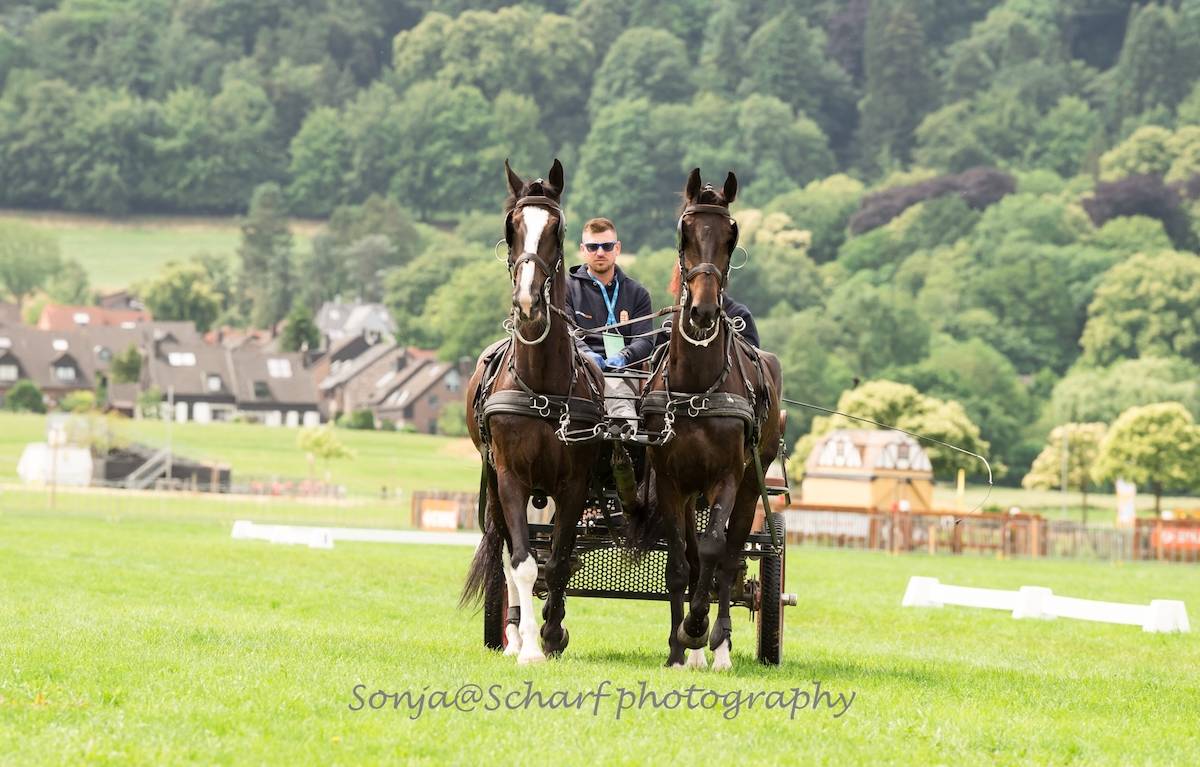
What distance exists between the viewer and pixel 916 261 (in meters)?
200

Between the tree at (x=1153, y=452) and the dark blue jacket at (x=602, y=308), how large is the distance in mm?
82423

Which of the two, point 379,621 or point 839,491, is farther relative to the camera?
point 839,491

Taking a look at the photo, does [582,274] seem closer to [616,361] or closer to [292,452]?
[616,361]

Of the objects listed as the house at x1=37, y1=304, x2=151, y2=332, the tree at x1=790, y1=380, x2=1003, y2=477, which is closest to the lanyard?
the tree at x1=790, y1=380, x2=1003, y2=477

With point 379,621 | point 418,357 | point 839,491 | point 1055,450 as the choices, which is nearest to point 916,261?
point 418,357

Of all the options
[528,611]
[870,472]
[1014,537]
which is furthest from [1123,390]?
[528,611]

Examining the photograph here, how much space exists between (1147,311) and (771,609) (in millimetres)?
159911

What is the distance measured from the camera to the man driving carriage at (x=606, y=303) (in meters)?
14.6

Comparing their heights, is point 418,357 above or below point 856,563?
above

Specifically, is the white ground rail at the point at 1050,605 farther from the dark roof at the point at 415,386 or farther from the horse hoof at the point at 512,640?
the dark roof at the point at 415,386

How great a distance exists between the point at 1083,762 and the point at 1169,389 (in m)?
132

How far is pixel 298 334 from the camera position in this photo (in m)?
192

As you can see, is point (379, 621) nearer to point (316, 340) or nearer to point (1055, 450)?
point (1055, 450)

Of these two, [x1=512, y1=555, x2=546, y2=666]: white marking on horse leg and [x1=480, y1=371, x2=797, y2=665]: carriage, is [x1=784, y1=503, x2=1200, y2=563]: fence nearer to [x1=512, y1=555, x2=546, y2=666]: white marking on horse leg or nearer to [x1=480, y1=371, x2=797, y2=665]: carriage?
[x1=480, y1=371, x2=797, y2=665]: carriage
